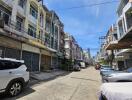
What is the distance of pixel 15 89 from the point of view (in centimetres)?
778

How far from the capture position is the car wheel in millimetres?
7464

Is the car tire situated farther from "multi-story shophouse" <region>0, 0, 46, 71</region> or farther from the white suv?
"multi-story shophouse" <region>0, 0, 46, 71</region>

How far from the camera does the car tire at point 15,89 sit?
7.45 meters

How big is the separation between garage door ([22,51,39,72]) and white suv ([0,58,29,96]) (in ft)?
33.4

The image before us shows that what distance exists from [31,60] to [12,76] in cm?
Result: 1293

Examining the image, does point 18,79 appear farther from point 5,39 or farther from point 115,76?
point 5,39

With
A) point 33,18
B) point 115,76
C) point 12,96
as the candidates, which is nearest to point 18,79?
point 12,96

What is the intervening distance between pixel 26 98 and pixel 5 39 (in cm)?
890

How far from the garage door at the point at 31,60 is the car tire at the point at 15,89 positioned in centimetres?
1050

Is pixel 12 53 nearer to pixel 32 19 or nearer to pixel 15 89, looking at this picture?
pixel 32 19

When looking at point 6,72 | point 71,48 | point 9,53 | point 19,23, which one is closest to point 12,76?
point 6,72

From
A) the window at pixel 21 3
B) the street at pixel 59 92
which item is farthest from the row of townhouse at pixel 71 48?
the street at pixel 59 92

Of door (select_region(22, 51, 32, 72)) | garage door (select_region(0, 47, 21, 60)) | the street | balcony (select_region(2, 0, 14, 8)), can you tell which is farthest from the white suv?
door (select_region(22, 51, 32, 72))

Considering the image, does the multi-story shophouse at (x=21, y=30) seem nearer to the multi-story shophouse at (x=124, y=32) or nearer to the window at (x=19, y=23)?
the window at (x=19, y=23)
